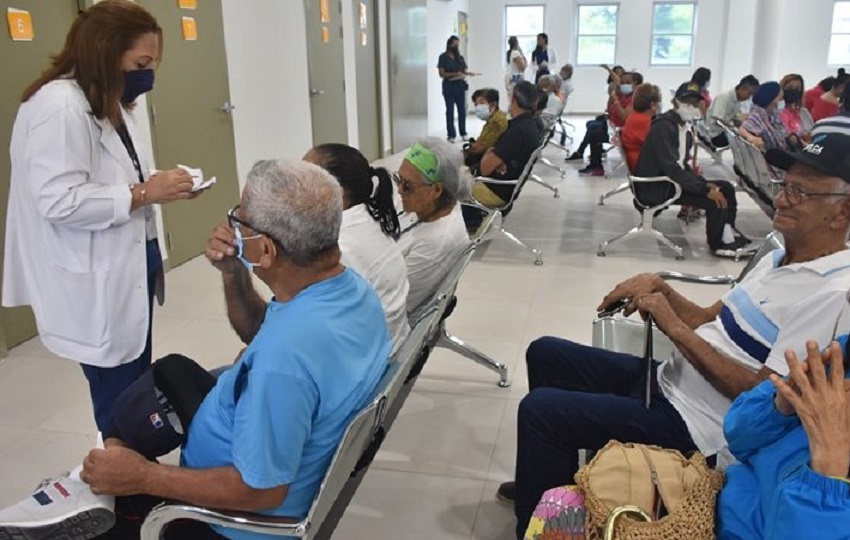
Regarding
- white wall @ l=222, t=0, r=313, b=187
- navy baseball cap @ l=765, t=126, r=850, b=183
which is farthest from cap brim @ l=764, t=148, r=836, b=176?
white wall @ l=222, t=0, r=313, b=187

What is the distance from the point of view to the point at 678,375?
1854mm

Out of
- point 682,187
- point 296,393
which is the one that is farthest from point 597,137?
point 296,393

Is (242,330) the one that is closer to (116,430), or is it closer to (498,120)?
(116,430)

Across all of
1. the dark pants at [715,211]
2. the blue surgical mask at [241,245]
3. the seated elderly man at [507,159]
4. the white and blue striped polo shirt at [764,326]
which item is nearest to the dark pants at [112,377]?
the blue surgical mask at [241,245]

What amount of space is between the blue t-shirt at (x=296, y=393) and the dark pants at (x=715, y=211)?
12.7ft

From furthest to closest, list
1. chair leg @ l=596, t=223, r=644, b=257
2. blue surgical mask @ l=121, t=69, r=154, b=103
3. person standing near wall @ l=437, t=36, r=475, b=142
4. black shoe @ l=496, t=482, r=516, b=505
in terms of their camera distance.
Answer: person standing near wall @ l=437, t=36, r=475, b=142 → chair leg @ l=596, t=223, r=644, b=257 → black shoe @ l=496, t=482, r=516, b=505 → blue surgical mask @ l=121, t=69, r=154, b=103

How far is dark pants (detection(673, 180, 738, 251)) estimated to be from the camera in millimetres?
4773

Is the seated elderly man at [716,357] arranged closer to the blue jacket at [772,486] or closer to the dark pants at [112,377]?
the blue jacket at [772,486]

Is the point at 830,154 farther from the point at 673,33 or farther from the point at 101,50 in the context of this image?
A: the point at 673,33

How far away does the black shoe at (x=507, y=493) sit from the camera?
2.18m

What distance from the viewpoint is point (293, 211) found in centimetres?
134

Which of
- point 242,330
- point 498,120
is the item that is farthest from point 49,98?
point 498,120

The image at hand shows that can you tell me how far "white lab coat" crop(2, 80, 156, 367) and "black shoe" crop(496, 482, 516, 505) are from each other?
114 centimetres

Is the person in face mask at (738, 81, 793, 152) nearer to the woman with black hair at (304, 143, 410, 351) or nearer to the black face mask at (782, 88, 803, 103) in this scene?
the black face mask at (782, 88, 803, 103)
